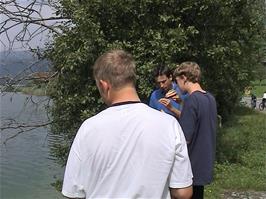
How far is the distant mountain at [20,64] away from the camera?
436 inches

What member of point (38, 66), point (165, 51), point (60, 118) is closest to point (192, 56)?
point (165, 51)

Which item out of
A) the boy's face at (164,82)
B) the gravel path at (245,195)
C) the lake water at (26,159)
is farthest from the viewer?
the lake water at (26,159)

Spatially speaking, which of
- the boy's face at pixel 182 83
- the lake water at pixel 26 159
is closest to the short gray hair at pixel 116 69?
the boy's face at pixel 182 83

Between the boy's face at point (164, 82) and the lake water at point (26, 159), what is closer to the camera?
the boy's face at point (164, 82)

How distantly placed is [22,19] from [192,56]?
3950 millimetres

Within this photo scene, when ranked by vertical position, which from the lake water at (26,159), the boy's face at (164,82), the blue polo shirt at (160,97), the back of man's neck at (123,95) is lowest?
the lake water at (26,159)

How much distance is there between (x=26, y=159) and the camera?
53.4 ft

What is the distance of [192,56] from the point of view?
991 centimetres

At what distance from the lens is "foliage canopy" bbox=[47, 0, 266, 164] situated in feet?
29.6

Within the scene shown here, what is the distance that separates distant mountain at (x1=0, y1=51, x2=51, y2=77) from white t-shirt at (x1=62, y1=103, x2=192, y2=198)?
28.3 feet

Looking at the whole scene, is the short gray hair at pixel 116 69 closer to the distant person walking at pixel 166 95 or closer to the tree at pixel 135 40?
the distant person walking at pixel 166 95

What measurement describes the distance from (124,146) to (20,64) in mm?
9380

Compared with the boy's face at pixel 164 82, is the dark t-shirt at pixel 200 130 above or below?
below

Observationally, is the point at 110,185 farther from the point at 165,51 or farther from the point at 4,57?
the point at 4,57
